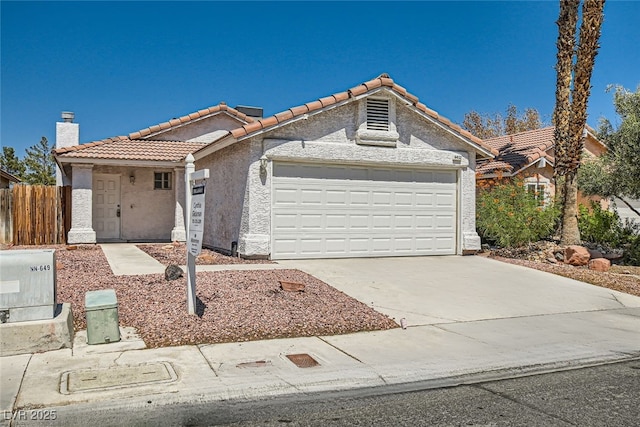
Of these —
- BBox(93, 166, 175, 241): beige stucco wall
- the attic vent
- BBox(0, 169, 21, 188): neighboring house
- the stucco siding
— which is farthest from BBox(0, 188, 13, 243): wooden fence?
BBox(0, 169, 21, 188): neighboring house

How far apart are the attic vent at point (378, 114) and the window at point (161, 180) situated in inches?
337

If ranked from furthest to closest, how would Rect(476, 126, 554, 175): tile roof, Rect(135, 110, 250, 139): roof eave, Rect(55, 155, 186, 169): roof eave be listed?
1. Rect(476, 126, 554, 175): tile roof
2. Rect(135, 110, 250, 139): roof eave
3. Rect(55, 155, 186, 169): roof eave

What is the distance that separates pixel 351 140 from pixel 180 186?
23.3 feet

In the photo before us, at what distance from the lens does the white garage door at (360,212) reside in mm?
13570

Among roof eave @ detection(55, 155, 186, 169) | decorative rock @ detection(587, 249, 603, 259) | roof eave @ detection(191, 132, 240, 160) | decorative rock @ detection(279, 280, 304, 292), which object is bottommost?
decorative rock @ detection(279, 280, 304, 292)

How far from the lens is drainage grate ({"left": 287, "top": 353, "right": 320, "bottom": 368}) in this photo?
20.4ft

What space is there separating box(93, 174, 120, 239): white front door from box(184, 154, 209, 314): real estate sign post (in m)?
12.1

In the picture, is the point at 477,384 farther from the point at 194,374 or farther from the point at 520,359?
the point at 194,374

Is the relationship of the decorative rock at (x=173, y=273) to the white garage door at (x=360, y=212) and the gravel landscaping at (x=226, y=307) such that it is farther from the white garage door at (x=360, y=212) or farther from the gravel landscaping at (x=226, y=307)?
the white garage door at (x=360, y=212)

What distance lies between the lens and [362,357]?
21.7 feet

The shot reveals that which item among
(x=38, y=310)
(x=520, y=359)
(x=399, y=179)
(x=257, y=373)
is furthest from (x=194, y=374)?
(x=399, y=179)

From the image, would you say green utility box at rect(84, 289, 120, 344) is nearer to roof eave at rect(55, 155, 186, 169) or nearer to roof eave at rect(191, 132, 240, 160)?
roof eave at rect(191, 132, 240, 160)

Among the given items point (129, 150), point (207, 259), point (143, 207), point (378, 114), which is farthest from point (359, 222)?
point (143, 207)

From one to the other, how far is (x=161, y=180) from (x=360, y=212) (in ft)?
28.3
